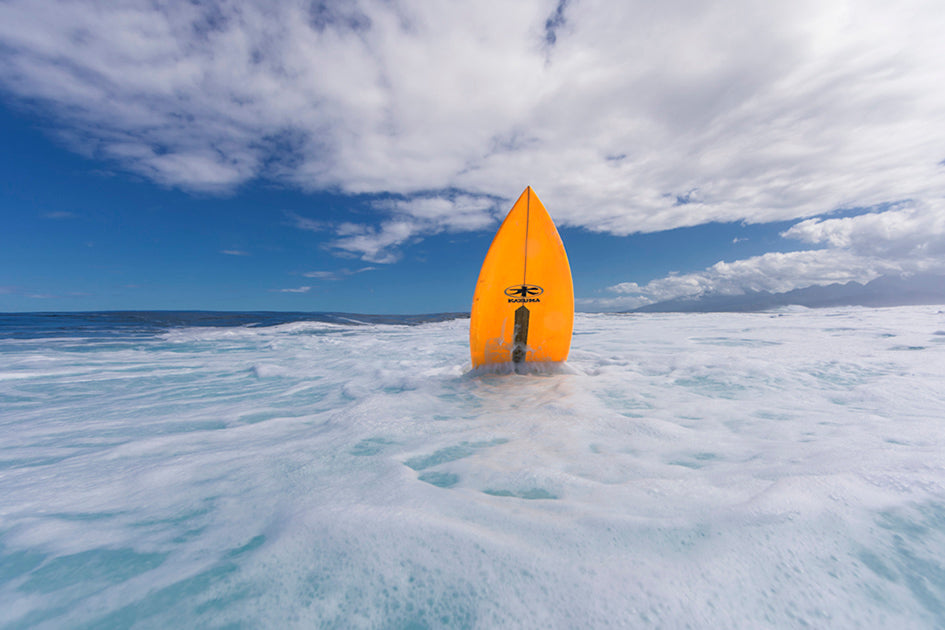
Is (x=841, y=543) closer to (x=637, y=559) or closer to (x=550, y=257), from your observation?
(x=637, y=559)

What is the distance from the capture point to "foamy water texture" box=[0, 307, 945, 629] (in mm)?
1093

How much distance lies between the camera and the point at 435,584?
3.81 feet

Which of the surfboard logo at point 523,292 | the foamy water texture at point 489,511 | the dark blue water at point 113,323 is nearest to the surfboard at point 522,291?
the surfboard logo at point 523,292

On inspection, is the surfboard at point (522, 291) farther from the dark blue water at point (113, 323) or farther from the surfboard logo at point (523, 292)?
the dark blue water at point (113, 323)

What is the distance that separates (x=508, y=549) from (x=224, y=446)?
2180 mm

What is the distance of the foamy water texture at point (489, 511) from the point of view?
109cm

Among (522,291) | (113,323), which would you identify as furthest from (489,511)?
(113,323)

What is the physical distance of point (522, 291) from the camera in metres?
4.78

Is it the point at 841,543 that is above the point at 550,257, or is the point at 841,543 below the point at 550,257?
below

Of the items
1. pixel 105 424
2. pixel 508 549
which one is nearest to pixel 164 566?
pixel 508 549

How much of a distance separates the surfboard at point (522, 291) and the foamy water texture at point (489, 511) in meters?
1.35

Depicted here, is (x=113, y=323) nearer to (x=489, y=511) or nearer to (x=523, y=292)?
(x=523, y=292)

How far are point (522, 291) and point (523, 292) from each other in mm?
19

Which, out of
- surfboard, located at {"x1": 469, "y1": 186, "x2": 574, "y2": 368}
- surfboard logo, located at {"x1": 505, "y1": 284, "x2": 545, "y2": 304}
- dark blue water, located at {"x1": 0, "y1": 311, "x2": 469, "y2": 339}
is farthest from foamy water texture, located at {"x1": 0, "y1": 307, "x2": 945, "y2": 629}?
dark blue water, located at {"x1": 0, "y1": 311, "x2": 469, "y2": 339}
